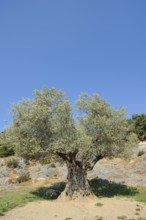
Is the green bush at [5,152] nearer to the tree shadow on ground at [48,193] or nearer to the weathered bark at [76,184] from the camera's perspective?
the tree shadow on ground at [48,193]

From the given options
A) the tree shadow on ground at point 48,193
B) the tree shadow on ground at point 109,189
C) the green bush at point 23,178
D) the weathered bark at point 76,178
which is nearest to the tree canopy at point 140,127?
the tree shadow on ground at point 109,189

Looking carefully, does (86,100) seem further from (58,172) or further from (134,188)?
(58,172)

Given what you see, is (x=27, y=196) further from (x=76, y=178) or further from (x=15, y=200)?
(x=76, y=178)

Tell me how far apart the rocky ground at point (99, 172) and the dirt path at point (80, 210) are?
40.5ft

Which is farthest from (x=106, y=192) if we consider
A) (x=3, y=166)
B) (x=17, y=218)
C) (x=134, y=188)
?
(x=3, y=166)

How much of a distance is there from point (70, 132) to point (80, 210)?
27.4ft

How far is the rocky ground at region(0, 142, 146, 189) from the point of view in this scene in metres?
45.4

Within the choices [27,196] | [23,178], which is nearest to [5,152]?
[23,178]

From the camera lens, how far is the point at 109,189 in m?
40.1

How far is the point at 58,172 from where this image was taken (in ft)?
163

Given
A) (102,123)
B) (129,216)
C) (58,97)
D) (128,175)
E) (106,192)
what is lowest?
(129,216)

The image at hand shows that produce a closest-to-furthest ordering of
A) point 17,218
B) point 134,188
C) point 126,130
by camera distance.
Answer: point 17,218, point 126,130, point 134,188

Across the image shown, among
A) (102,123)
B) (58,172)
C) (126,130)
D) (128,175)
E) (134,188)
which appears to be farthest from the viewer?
(58,172)

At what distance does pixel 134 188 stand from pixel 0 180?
19.2 m
